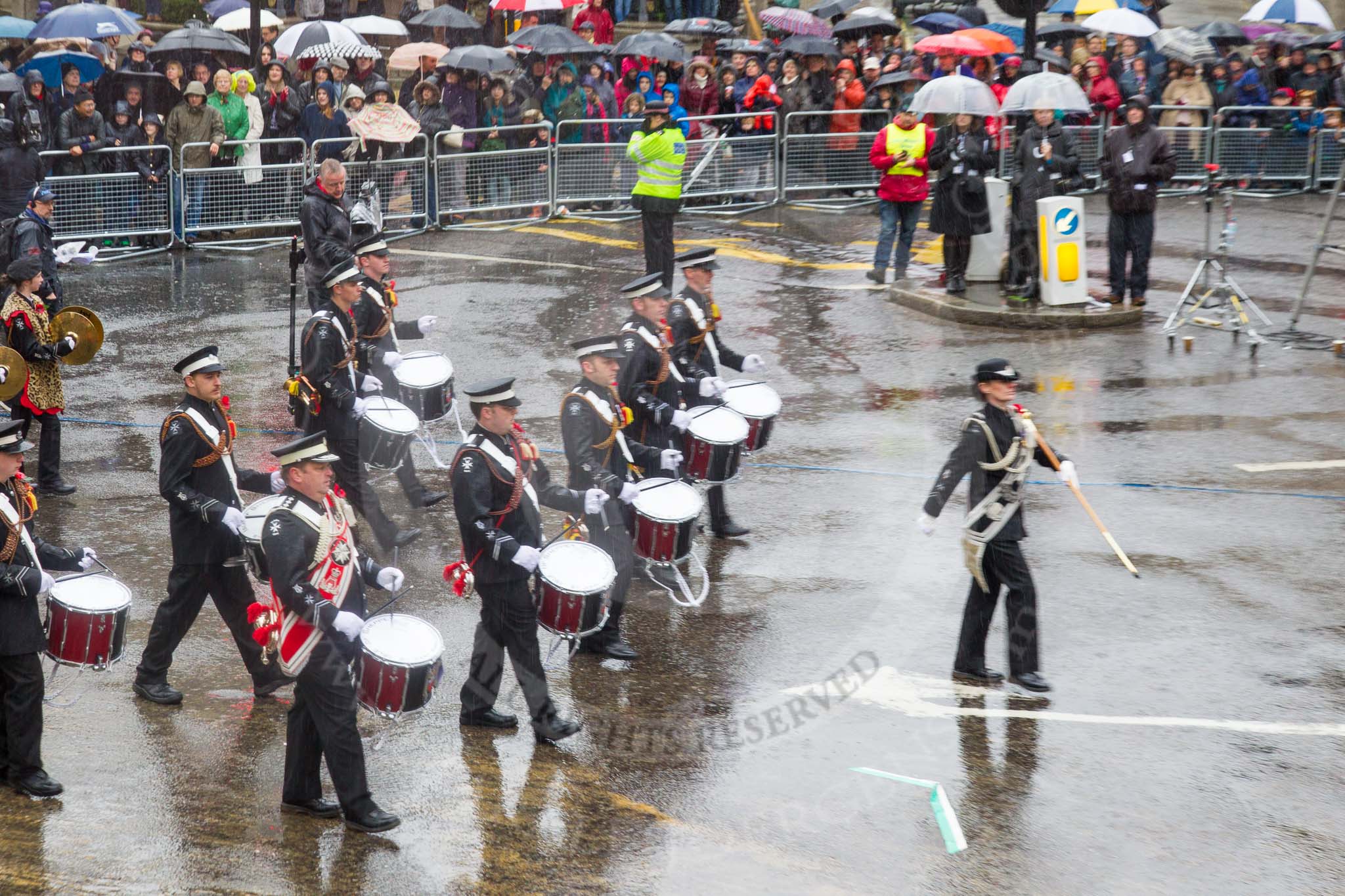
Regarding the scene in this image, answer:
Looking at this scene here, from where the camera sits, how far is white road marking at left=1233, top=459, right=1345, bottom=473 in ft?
40.2

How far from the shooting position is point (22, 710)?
732 centimetres

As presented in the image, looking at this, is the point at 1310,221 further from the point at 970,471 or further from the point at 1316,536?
the point at 970,471

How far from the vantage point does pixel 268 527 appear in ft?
23.2

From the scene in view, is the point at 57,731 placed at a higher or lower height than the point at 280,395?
lower

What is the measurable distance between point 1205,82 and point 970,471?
57.8 feet

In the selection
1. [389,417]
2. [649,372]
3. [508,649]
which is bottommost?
[508,649]

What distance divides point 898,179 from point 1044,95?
1876 mm

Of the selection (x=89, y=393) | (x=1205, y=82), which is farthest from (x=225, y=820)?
(x=1205, y=82)

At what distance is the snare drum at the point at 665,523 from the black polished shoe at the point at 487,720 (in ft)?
4.86

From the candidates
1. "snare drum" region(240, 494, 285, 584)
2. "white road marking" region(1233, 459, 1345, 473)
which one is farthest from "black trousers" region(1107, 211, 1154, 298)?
"snare drum" region(240, 494, 285, 584)

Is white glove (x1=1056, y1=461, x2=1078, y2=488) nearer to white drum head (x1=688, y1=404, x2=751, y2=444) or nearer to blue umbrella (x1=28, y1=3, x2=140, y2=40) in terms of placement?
white drum head (x1=688, y1=404, x2=751, y2=444)

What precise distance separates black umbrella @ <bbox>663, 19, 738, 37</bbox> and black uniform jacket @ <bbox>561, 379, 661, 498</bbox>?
17.3 metres

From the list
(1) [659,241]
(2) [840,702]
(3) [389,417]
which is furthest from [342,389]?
(1) [659,241]

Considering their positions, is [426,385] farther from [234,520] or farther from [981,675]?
[981,675]
